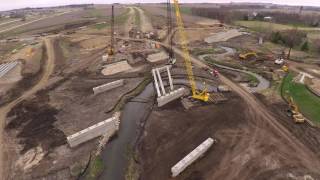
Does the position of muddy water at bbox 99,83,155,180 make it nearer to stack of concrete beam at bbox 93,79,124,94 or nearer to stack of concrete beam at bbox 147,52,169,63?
stack of concrete beam at bbox 93,79,124,94

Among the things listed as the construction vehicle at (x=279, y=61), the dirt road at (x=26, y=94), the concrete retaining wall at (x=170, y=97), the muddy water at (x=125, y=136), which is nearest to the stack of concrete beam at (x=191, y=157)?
the muddy water at (x=125, y=136)

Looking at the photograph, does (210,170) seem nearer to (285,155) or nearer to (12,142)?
(285,155)

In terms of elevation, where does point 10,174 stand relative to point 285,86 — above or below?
below

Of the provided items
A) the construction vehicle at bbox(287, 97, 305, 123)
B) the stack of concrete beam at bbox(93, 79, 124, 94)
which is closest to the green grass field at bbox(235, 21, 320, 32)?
the construction vehicle at bbox(287, 97, 305, 123)

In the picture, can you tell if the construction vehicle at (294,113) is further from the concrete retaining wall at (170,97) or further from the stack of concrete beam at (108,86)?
the stack of concrete beam at (108,86)

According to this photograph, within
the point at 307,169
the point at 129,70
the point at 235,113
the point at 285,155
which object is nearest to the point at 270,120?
the point at 235,113
